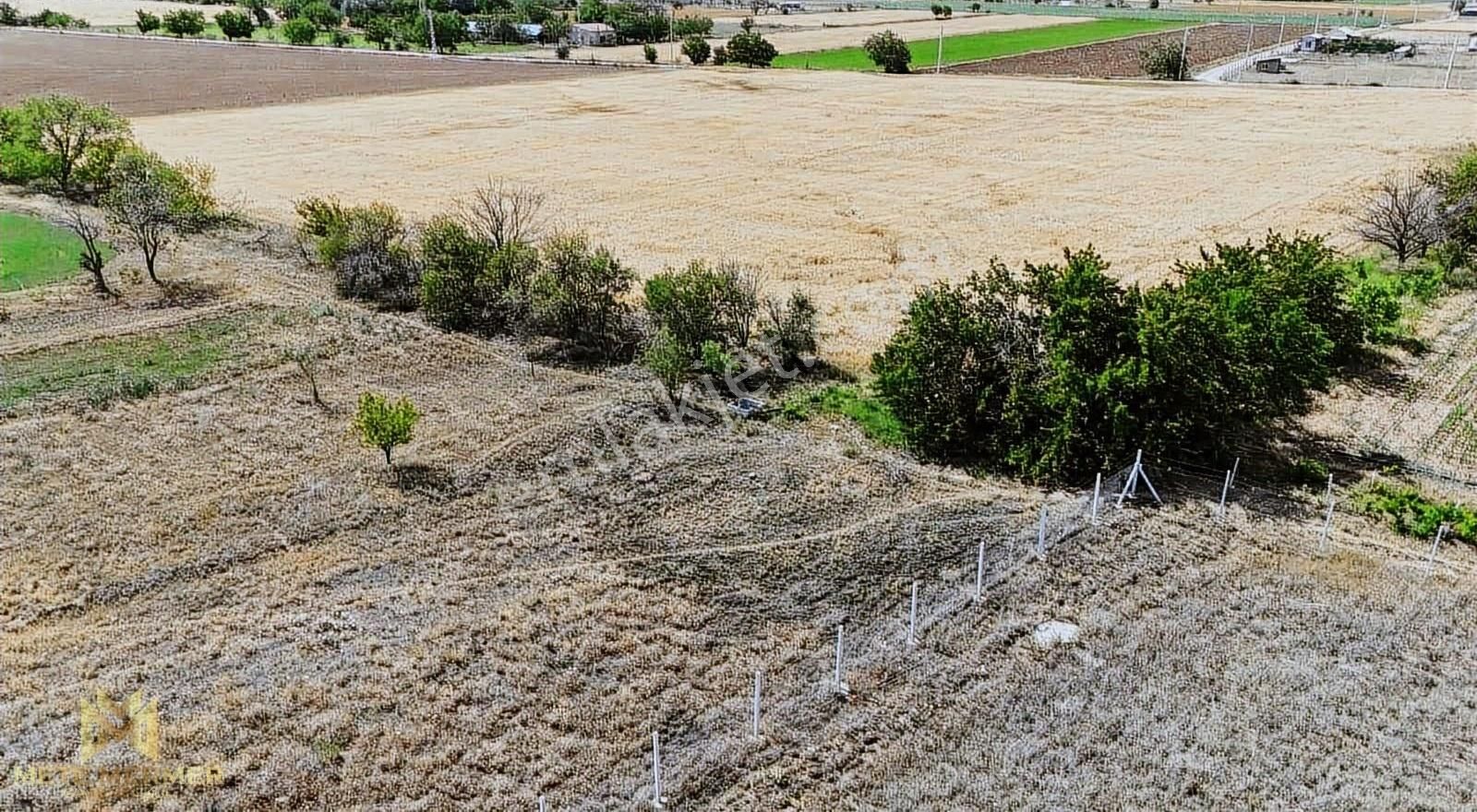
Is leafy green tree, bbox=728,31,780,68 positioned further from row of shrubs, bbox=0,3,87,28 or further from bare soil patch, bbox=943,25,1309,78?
row of shrubs, bbox=0,3,87,28

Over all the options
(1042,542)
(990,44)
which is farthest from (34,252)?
(990,44)

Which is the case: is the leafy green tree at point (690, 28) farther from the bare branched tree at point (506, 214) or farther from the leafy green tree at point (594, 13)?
the bare branched tree at point (506, 214)

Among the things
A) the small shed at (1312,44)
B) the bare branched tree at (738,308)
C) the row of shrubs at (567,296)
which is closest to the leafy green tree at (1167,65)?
the small shed at (1312,44)

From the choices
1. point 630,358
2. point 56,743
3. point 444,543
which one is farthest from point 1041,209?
point 56,743

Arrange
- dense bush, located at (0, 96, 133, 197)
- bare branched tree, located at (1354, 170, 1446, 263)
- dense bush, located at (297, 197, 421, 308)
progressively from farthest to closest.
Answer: dense bush, located at (0, 96, 133, 197)
bare branched tree, located at (1354, 170, 1446, 263)
dense bush, located at (297, 197, 421, 308)

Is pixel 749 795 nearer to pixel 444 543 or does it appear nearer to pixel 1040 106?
pixel 444 543

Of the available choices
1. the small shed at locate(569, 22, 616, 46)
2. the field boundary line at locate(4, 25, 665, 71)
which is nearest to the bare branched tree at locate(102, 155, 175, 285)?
the field boundary line at locate(4, 25, 665, 71)
